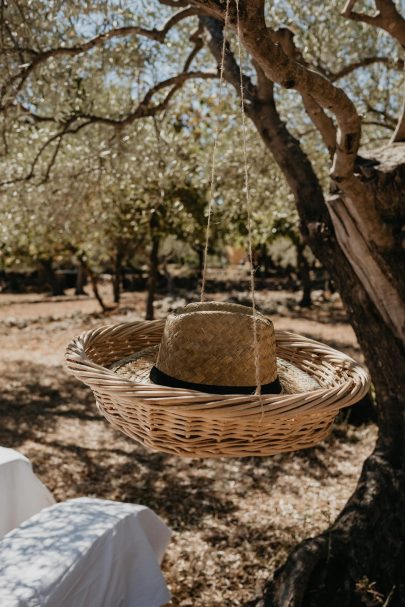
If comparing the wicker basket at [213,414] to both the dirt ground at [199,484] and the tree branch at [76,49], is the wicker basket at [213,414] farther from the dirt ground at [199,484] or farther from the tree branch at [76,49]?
the tree branch at [76,49]

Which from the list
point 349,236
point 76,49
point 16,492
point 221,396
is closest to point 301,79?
point 349,236

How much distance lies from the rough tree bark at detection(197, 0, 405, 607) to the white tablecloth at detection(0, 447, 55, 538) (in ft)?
6.30

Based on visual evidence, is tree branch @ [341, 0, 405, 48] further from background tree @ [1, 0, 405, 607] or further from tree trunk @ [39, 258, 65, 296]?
tree trunk @ [39, 258, 65, 296]

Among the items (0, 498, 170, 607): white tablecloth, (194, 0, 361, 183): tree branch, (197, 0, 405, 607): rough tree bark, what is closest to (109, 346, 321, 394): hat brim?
(0, 498, 170, 607): white tablecloth

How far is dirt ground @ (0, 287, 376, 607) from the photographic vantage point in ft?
17.0

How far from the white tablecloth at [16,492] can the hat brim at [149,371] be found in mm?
1964

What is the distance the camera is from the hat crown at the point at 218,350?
2.12 meters

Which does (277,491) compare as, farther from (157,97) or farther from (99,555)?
(157,97)

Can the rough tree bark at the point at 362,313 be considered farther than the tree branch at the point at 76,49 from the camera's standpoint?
No

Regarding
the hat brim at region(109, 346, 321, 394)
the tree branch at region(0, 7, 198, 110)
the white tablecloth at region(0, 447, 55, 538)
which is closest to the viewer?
the hat brim at region(109, 346, 321, 394)

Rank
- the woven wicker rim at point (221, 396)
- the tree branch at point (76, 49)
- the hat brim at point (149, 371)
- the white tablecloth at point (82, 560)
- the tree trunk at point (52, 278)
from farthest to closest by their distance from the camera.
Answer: the tree trunk at point (52, 278)
the tree branch at point (76, 49)
the white tablecloth at point (82, 560)
the hat brim at point (149, 371)
the woven wicker rim at point (221, 396)

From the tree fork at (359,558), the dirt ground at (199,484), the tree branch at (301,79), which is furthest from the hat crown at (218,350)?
the dirt ground at (199,484)

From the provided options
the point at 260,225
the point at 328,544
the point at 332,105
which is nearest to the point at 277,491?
the point at 328,544

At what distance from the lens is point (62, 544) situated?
10.2 feet
